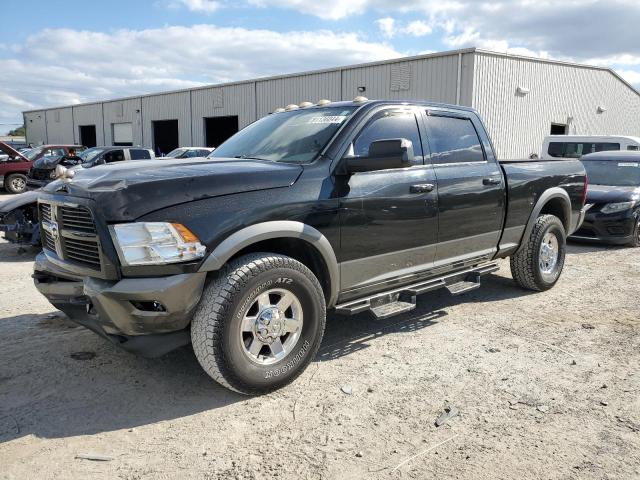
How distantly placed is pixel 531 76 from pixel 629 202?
1388cm

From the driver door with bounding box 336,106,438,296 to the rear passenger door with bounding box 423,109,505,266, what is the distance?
0.53 ft

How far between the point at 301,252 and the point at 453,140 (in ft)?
6.60

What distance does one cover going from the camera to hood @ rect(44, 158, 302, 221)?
123 inches

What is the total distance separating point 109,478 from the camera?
267cm

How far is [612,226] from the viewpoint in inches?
355

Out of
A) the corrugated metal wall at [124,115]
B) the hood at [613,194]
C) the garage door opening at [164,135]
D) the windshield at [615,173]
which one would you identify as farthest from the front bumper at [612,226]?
the corrugated metal wall at [124,115]

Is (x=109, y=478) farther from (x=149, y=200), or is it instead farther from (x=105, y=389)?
(x=149, y=200)

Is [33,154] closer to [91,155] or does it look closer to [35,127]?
[91,155]

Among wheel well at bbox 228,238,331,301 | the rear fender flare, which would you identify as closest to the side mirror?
wheel well at bbox 228,238,331,301

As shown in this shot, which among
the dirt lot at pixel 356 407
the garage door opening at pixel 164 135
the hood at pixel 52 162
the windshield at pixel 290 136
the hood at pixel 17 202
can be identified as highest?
the garage door opening at pixel 164 135

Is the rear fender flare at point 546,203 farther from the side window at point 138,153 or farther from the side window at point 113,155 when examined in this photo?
the side window at point 113,155

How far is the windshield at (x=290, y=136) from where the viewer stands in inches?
161

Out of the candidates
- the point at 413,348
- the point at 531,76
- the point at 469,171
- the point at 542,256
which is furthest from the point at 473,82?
the point at 413,348

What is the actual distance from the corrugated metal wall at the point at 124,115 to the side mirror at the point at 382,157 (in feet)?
114
